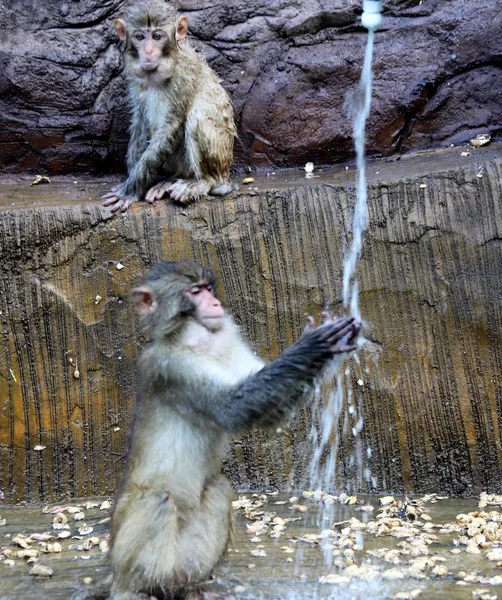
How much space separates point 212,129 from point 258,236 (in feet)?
4.79

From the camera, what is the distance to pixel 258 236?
7.58 meters

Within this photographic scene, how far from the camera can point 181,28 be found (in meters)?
8.65

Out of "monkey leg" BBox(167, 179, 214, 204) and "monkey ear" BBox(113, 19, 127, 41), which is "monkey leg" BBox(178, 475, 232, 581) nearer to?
"monkey leg" BBox(167, 179, 214, 204)

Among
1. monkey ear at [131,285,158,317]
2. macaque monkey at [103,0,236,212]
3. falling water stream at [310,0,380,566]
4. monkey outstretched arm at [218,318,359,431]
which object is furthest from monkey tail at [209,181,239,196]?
monkey outstretched arm at [218,318,359,431]

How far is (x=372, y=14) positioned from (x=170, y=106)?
202 cm

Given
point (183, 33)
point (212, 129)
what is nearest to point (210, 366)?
point (212, 129)

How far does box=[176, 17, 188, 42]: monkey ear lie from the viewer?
8.60m

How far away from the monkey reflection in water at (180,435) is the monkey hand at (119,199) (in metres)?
2.26

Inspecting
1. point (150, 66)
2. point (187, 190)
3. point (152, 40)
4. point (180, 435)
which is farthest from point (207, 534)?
point (152, 40)

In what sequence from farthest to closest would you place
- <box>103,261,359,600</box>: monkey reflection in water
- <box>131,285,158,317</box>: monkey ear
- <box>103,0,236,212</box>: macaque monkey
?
1. <box>103,0,236,212</box>: macaque monkey
2. <box>131,285,158,317</box>: monkey ear
3. <box>103,261,359,600</box>: monkey reflection in water

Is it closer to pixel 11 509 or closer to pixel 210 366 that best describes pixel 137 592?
pixel 210 366

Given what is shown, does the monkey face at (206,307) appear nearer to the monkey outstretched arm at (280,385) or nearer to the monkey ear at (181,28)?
the monkey outstretched arm at (280,385)

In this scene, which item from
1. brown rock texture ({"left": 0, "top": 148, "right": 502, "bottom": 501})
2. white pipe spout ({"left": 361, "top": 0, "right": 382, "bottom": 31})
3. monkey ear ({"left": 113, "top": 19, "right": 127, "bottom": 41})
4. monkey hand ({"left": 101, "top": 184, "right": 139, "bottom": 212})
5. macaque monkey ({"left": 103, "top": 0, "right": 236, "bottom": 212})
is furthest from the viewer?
white pipe spout ({"left": 361, "top": 0, "right": 382, "bottom": 31})

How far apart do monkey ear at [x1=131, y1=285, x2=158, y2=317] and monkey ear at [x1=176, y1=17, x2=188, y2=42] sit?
3797 millimetres
